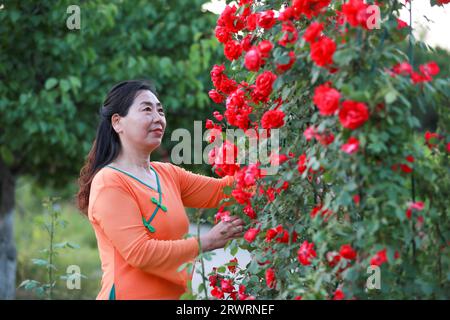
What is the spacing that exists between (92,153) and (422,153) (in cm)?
151

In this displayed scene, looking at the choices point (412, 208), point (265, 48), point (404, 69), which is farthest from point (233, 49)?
point (412, 208)

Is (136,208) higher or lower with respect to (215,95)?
lower

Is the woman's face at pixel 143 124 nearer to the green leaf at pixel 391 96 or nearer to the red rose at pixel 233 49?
the red rose at pixel 233 49

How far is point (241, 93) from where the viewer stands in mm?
2854

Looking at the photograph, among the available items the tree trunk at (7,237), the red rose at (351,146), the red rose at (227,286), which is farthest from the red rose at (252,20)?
the tree trunk at (7,237)

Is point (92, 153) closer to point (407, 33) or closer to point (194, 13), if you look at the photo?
point (407, 33)

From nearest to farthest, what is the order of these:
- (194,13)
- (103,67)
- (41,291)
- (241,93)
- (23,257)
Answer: (241,93) < (41,291) < (103,67) < (194,13) < (23,257)

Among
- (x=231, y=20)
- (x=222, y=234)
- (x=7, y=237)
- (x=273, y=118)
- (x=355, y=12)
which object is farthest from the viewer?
(x=7, y=237)

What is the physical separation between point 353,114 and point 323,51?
0.23m

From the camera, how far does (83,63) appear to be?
6227 millimetres

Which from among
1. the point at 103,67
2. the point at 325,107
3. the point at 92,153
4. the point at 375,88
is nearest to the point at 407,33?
the point at 375,88

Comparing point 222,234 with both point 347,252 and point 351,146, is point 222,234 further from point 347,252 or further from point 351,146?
→ point 351,146

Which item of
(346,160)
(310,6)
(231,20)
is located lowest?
(346,160)

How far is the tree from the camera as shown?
19.5 feet
